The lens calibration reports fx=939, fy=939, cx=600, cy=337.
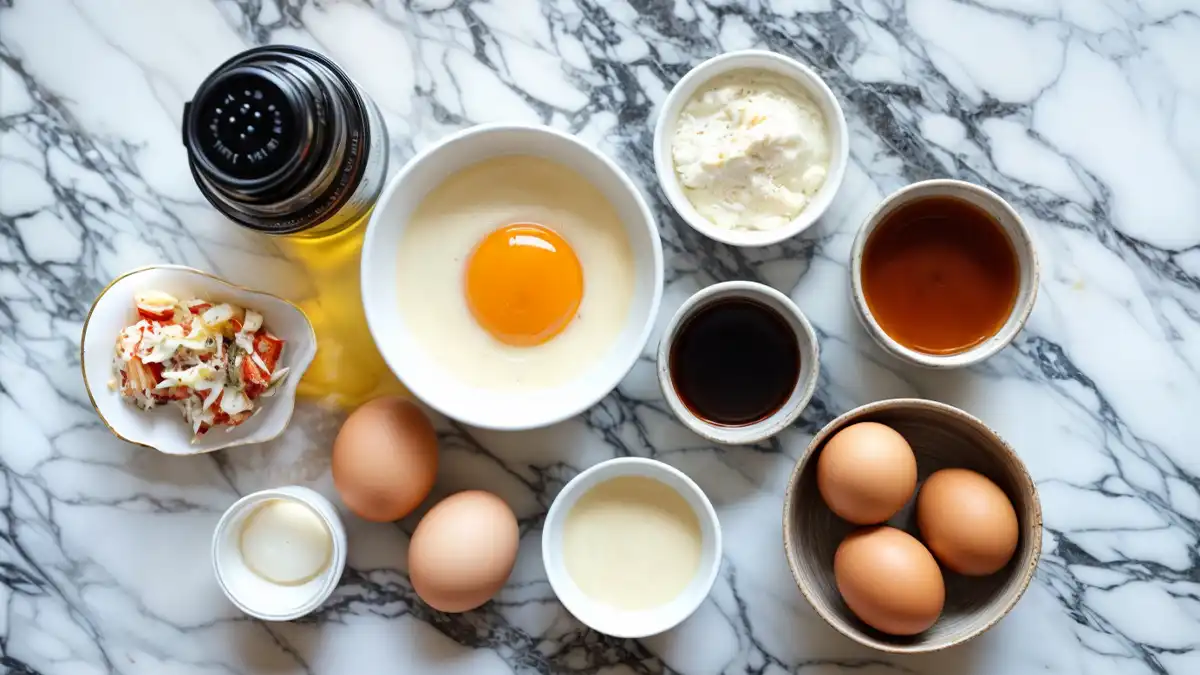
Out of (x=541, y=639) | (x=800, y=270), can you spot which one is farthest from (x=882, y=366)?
(x=541, y=639)

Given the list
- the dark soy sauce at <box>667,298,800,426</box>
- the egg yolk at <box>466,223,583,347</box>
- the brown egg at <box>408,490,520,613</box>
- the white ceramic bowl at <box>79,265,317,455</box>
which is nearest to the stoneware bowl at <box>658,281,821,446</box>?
the dark soy sauce at <box>667,298,800,426</box>

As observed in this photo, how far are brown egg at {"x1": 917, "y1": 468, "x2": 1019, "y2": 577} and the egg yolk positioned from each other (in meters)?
0.59

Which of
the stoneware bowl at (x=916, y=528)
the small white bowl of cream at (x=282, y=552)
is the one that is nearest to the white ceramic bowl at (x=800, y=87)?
the stoneware bowl at (x=916, y=528)

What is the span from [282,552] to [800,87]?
1.04 metres

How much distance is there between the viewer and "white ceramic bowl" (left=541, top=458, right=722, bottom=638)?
1.35 m

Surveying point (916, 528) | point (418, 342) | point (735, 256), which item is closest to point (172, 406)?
point (418, 342)

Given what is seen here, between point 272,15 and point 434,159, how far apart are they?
407mm

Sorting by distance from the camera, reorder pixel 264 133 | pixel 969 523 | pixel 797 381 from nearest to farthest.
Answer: pixel 264 133
pixel 969 523
pixel 797 381

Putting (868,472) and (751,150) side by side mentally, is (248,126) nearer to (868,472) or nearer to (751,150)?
Result: (751,150)

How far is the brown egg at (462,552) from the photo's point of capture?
4.27 ft

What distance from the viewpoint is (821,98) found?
1.38m

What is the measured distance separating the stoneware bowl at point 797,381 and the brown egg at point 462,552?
0.99 feet

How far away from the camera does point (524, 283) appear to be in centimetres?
136

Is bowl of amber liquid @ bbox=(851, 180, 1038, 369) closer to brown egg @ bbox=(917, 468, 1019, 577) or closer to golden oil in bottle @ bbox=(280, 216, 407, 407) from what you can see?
brown egg @ bbox=(917, 468, 1019, 577)
